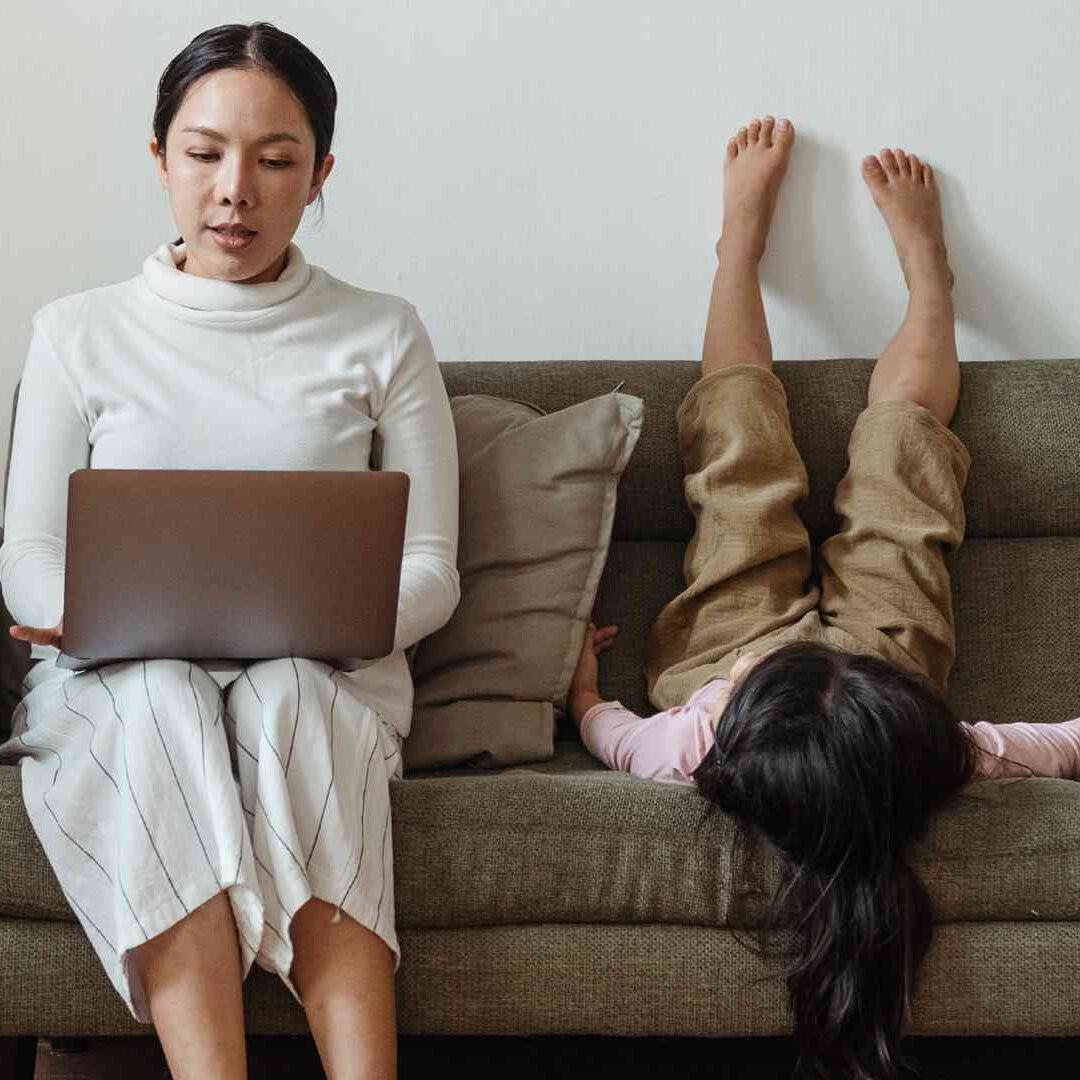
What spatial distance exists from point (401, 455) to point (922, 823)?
0.73 metres

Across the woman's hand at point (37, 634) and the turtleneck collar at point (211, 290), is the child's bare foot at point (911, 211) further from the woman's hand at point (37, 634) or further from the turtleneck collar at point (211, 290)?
the woman's hand at point (37, 634)

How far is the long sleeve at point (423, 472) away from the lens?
67.7 inches

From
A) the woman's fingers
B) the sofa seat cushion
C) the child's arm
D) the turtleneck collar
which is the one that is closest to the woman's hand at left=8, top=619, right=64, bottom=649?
the sofa seat cushion

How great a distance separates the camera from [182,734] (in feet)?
4.62

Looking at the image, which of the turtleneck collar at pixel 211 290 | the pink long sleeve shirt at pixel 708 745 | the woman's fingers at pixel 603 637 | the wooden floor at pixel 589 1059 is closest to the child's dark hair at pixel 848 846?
the pink long sleeve shirt at pixel 708 745

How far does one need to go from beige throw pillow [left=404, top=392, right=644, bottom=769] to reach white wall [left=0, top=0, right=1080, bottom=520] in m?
0.36

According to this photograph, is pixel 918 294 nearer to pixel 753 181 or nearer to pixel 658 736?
pixel 753 181

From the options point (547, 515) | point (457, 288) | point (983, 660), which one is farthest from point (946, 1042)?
point (457, 288)

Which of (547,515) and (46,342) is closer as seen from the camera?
(46,342)

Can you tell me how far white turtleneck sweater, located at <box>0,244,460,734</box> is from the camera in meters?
1.72

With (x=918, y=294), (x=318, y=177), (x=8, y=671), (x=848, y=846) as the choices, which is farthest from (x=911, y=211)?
(x=8, y=671)

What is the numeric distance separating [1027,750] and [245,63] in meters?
1.17

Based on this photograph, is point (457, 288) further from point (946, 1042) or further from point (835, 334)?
point (946, 1042)

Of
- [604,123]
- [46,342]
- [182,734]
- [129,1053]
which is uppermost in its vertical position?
[604,123]
